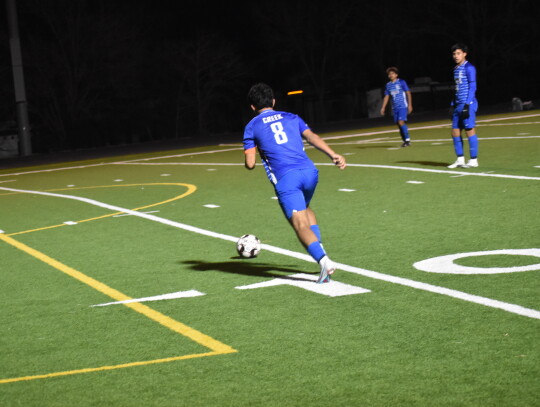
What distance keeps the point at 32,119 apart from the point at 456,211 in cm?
4082

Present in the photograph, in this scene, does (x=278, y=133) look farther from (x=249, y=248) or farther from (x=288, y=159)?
(x=249, y=248)

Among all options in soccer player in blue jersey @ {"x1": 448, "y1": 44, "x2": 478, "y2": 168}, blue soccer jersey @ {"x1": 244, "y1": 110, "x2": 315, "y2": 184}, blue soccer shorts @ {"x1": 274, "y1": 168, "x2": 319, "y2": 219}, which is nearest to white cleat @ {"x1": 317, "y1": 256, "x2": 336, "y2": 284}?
blue soccer shorts @ {"x1": 274, "y1": 168, "x2": 319, "y2": 219}

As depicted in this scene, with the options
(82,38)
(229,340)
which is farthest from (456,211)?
(82,38)

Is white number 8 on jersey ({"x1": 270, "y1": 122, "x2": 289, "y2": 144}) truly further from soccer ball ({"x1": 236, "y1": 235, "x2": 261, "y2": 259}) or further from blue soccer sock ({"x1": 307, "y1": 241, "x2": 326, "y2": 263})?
soccer ball ({"x1": 236, "y1": 235, "x2": 261, "y2": 259})

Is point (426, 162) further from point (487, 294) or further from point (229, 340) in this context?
point (229, 340)

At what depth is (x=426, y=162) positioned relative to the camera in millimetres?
18547

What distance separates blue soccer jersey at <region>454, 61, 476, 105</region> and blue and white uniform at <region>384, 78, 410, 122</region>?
22.8 feet

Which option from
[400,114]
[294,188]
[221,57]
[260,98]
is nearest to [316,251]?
[294,188]

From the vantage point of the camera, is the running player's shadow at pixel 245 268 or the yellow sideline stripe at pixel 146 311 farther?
the running player's shadow at pixel 245 268

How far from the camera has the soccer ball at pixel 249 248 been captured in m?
9.53

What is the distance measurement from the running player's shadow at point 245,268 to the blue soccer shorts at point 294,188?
768mm

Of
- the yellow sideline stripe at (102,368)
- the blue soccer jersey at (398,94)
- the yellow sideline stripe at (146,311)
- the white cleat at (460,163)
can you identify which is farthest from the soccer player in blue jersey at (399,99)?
the yellow sideline stripe at (102,368)

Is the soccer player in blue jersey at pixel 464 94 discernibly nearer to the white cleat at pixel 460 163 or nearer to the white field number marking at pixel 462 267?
the white cleat at pixel 460 163

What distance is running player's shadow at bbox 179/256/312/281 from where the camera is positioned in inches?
344
